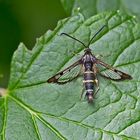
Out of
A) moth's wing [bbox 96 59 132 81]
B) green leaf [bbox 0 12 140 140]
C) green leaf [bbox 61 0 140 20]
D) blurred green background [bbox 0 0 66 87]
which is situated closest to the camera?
green leaf [bbox 0 12 140 140]

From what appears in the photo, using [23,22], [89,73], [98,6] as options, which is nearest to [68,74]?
[89,73]

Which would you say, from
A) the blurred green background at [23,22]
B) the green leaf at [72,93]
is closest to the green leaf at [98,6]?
the green leaf at [72,93]

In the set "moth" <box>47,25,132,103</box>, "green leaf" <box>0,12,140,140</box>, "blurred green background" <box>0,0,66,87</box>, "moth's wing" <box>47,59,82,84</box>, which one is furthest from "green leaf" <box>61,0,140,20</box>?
"blurred green background" <box>0,0,66,87</box>

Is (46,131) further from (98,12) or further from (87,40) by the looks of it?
(98,12)

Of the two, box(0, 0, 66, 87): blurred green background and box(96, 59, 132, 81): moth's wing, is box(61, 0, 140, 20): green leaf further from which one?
box(0, 0, 66, 87): blurred green background

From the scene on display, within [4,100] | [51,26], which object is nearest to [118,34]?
[4,100]

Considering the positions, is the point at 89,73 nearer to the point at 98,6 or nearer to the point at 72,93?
the point at 72,93

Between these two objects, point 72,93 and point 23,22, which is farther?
point 23,22
